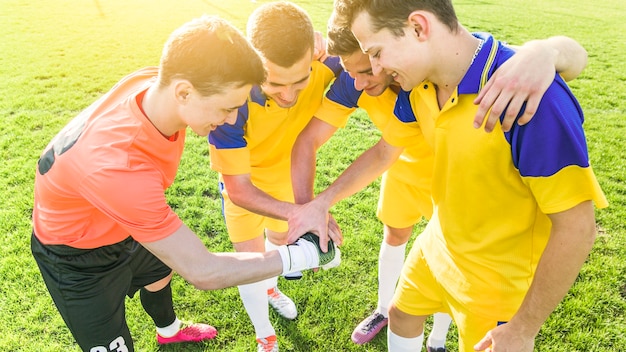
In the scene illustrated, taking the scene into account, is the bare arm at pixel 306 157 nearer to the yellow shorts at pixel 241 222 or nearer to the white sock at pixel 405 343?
the yellow shorts at pixel 241 222

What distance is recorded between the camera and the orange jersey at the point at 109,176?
199cm

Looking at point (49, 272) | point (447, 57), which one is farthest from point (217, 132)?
point (447, 57)

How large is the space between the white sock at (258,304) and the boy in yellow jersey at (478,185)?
793 millimetres

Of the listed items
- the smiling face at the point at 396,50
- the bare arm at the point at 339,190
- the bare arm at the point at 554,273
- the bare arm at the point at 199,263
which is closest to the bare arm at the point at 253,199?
the bare arm at the point at 339,190

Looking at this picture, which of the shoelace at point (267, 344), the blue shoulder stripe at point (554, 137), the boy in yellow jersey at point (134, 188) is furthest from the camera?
the shoelace at point (267, 344)

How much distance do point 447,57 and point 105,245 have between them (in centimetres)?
195

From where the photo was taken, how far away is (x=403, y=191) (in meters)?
3.19

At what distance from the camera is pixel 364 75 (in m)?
2.54

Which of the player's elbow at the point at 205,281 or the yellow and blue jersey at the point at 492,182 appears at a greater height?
the yellow and blue jersey at the point at 492,182

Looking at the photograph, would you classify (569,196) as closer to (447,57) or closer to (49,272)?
(447,57)

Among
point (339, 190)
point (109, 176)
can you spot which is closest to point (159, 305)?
point (339, 190)

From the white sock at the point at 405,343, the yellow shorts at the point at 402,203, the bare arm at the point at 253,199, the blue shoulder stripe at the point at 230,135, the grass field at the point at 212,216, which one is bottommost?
the grass field at the point at 212,216

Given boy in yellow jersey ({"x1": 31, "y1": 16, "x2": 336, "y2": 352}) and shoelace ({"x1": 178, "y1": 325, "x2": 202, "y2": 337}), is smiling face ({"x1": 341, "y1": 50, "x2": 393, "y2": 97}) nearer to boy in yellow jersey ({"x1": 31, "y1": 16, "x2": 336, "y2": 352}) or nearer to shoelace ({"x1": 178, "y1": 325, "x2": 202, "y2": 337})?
boy in yellow jersey ({"x1": 31, "y1": 16, "x2": 336, "y2": 352})

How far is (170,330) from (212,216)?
1634mm
